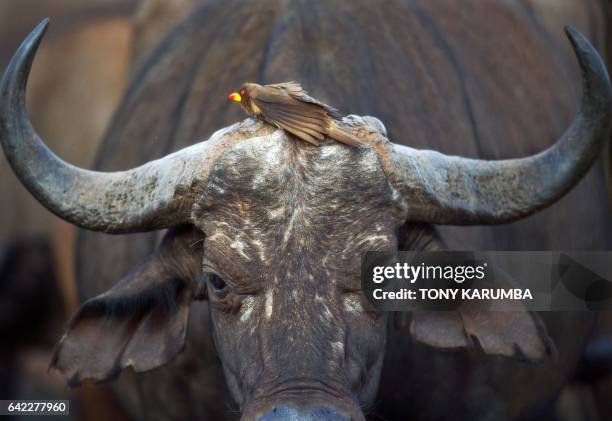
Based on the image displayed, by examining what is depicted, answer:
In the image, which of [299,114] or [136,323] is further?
[136,323]

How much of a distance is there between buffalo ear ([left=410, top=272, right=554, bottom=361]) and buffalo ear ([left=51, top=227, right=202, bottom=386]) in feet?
2.71

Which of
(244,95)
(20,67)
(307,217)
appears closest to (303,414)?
(307,217)

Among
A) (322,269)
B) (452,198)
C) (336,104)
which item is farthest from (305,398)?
(336,104)

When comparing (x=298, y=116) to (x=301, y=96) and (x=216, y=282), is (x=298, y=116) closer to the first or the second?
(x=301, y=96)

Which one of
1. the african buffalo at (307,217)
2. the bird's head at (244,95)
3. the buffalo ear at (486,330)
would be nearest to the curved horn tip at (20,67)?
the african buffalo at (307,217)

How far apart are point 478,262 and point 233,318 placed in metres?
0.94

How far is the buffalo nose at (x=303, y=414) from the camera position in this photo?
359cm

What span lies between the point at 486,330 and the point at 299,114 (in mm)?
1051

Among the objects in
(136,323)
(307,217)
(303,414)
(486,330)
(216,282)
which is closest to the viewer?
(303,414)

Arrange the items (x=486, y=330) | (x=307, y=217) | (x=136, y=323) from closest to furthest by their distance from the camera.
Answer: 1. (x=307, y=217)
2. (x=486, y=330)
3. (x=136, y=323)

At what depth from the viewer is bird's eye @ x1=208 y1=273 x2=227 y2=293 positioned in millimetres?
4143

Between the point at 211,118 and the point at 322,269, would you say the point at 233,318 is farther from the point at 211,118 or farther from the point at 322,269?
the point at 211,118

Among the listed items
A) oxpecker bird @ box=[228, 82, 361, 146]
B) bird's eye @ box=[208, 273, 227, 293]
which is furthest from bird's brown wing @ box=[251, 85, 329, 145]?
bird's eye @ box=[208, 273, 227, 293]

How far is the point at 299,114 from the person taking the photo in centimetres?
407
